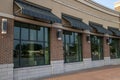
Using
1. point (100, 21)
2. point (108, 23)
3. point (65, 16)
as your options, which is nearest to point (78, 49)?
point (65, 16)

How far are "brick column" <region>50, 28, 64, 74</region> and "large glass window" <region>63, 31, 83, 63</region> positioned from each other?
1.05 m

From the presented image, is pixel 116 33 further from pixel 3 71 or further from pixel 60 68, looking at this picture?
pixel 3 71

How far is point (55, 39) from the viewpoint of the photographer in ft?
52.5

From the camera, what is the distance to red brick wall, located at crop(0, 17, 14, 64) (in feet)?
38.9

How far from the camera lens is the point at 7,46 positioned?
39.8 feet

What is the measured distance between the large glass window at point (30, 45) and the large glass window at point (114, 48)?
12.0m

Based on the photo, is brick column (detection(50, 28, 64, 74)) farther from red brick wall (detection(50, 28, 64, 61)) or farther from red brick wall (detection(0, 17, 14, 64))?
red brick wall (detection(0, 17, 14, 64))

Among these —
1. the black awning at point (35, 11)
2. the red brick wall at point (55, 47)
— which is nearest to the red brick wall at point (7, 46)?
the black awning at point (35, 11)

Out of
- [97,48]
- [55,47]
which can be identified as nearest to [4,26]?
[55,47]

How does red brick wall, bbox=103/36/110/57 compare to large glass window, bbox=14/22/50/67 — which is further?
red brick wall, bbox=103/36/110/57

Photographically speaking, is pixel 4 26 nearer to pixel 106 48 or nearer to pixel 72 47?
pixel 72 47

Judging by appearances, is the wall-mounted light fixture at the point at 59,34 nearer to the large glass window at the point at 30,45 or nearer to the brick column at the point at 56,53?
the brick column at the point at 56,53

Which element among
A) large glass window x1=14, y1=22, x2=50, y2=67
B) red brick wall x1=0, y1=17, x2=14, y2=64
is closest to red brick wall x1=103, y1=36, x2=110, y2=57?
large glass window x1=14, y1=22, x2=50, y2=67

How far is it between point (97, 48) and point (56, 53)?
25.3 feet
